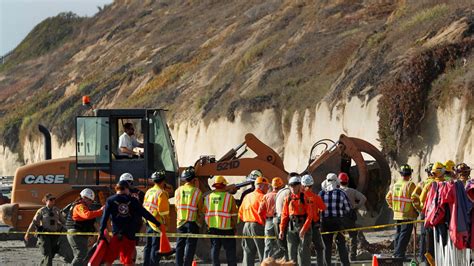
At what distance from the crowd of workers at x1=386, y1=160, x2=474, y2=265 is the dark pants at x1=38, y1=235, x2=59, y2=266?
588 centimetres

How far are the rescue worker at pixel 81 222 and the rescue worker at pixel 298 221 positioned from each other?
3.19m

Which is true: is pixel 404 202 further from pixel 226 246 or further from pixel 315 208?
pixel 226 246

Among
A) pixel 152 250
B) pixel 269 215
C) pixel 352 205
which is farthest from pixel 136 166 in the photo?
pixel 269 215

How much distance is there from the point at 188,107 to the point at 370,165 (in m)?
27.0

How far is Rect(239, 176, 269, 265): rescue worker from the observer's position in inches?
844

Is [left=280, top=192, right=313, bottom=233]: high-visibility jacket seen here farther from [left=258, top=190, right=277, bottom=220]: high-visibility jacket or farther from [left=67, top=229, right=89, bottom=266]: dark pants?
[left=67, top=229, right=89, bottom=266]: dark pants

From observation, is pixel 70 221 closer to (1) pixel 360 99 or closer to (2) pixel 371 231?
(2) pixel 371 231

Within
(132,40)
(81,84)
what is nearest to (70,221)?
(81,84)

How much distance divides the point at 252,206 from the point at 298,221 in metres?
1.43

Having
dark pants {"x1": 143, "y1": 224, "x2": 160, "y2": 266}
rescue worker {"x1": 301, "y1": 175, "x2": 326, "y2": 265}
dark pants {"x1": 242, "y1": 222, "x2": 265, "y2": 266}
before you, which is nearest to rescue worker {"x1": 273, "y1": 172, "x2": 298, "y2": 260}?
rescue worker {"x1": 301, "y1": 175, "x2": 326, "y2": 265}

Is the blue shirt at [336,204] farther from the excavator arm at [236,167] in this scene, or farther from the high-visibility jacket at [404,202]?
the excavator arm at [236,167]

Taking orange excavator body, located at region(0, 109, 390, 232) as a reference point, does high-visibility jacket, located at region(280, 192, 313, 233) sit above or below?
below

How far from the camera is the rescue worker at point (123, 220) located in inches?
769

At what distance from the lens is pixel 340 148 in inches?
1061
